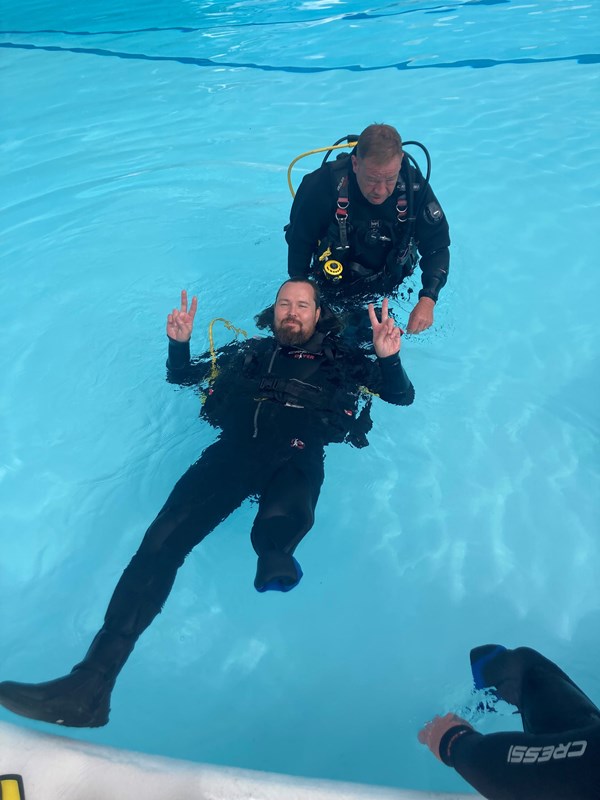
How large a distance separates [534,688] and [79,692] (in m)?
1.55

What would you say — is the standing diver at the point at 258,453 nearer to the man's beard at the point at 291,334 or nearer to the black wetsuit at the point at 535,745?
the man's beard at the point at 291,334

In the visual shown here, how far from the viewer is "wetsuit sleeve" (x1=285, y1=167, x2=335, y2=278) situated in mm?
4066

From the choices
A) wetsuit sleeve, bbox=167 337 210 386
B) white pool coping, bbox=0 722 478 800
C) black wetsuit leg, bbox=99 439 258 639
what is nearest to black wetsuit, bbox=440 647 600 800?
white pool coping, bbox=0 722 478 800

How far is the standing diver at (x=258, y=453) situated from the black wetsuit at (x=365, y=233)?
0.81 metres

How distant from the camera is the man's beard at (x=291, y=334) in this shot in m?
3.32

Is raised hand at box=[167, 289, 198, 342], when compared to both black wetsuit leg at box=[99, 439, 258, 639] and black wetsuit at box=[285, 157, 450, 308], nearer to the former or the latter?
black wetsuit leg at box=[99, 439, 258, 639]

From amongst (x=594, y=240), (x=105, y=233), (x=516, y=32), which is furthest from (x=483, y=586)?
(x=516, y=32)

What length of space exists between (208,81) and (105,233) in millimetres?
3894

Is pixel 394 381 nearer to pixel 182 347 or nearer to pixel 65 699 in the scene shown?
pixel 182 347

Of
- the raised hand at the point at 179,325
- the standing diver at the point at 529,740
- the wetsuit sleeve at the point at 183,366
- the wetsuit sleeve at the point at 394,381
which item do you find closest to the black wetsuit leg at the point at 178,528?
the wetsuit sleeve at the point at 183,366

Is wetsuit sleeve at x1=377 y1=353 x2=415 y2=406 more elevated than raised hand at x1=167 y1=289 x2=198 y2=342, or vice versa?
raised hand at x1=167 y1=289 x2=198 y2=342

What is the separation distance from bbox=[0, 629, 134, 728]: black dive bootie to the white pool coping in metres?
0.11

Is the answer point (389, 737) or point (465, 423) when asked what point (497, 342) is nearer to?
point (465, 423)

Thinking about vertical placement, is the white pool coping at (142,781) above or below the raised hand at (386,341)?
below
